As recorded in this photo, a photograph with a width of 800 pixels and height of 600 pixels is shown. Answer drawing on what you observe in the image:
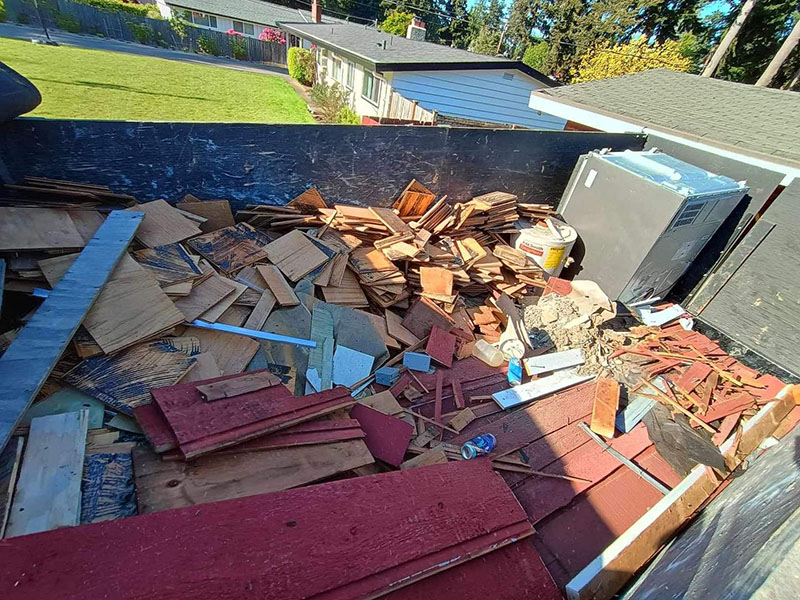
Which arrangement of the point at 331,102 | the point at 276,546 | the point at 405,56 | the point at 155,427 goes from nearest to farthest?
the point at 276,546 → the point at 155,427 → the point at 405,56 → the point at 331,102

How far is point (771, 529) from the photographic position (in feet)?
4.01

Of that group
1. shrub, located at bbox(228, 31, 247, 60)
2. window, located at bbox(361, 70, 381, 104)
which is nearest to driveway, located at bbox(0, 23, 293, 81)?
shrub, located at bbox(228, 31, 247, 60)

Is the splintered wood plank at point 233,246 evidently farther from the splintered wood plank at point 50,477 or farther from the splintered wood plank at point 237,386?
the splintered wood plank at point 50,477

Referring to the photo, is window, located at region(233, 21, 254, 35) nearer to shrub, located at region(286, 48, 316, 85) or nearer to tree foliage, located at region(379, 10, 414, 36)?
tree foliage, located at region(379, 10, 414, 36)

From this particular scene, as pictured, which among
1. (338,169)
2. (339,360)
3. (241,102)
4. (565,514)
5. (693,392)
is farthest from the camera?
(241,102)

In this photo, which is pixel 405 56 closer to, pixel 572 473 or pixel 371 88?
pixel 371 88

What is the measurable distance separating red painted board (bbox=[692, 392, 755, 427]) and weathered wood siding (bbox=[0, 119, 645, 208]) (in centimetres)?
374

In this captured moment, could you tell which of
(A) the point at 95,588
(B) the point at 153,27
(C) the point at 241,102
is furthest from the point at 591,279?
(B) the point at 153,27

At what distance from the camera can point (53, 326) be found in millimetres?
2271

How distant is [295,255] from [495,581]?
3160 millimetres

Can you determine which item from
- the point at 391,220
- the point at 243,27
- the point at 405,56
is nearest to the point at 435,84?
the point at 405,56

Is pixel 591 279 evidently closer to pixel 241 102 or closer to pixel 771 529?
pixel 771 529

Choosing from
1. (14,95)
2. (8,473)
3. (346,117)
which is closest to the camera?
(8,473)

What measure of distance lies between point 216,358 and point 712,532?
127 inches
